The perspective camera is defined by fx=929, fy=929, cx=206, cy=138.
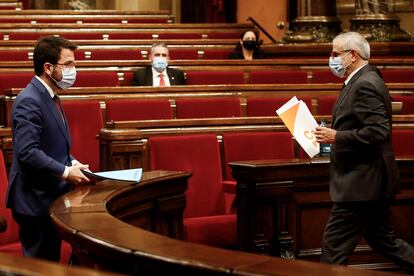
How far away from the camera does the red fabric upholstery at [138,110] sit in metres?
5.38

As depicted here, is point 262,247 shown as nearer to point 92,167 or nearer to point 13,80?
point 92,167

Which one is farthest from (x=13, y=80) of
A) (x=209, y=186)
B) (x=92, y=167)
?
(x=209, y=186)

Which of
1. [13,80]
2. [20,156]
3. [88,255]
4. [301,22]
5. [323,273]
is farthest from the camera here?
[301,22]

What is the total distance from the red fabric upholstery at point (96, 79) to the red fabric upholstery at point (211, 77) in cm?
55

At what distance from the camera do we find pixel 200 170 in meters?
4.66

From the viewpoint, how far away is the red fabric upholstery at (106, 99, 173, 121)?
17.6 feet

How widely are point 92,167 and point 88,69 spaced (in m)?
1.83

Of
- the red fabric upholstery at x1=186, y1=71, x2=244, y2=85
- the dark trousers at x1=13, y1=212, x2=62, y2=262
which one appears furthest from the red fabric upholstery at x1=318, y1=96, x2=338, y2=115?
the dark trousers at x1=13, y1=212, x2=62, y2=262

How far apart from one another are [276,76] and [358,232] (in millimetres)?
3443

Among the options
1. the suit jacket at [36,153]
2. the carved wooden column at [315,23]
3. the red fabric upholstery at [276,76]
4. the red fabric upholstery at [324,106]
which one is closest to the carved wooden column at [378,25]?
the carved wooden column at [315,23]

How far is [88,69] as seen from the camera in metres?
6.88

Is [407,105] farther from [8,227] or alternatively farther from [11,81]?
[8,227]

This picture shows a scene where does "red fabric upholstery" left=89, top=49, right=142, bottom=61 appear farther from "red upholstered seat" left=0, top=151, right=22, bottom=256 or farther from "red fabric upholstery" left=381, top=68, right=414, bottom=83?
"red upholstered seat" left=0, top=151, right=22, bottom=256

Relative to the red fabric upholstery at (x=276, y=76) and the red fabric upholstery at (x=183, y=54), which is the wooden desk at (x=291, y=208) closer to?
the red fabric upholstery at (x=276, y=76)
